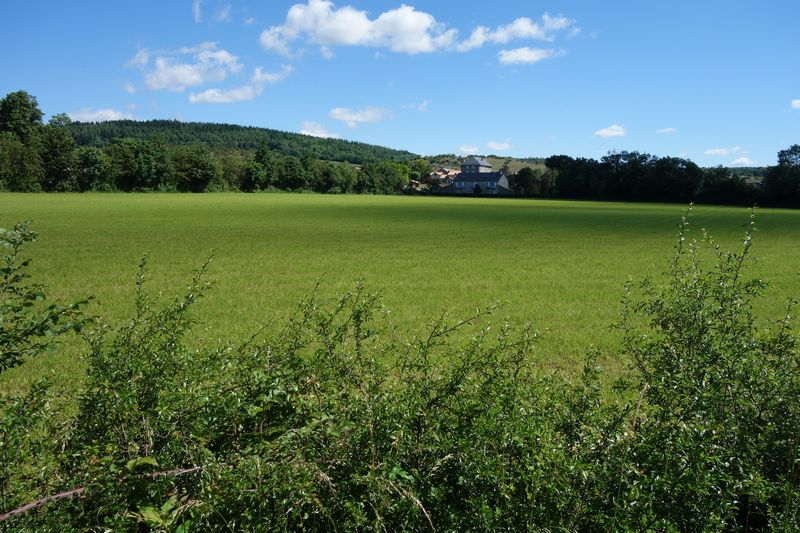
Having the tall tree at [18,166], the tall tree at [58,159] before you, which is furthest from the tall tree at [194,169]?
the tall tree at [18,166]

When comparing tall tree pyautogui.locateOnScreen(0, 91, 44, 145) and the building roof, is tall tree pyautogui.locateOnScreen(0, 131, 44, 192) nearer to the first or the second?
tall tree pyautogui.locateOnScreen(0, 91, 44, 145)

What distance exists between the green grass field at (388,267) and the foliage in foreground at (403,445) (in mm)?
1201

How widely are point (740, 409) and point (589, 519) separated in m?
1.56

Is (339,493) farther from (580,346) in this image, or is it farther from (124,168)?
(124,168)

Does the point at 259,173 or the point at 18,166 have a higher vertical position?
the point at 259,173

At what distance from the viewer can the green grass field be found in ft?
41.0

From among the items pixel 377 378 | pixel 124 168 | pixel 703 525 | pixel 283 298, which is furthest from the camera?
pixel 124 168

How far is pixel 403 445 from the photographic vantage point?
2.94 metres

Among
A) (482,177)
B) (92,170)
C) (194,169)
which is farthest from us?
(482,177)

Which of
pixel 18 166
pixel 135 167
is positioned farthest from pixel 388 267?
pixel 135 167

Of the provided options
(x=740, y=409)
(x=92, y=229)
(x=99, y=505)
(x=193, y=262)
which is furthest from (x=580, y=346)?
(x=92, y=229)

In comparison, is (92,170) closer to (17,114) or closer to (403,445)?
(17,114)

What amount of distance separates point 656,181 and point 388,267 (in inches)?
3761

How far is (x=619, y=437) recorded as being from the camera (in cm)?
307
